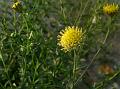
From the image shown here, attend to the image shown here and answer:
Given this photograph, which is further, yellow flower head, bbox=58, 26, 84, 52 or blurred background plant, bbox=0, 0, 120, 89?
blurred background plant, bbox=0, 0, 120, 89

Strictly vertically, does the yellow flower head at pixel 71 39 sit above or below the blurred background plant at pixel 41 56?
above

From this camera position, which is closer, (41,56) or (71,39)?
(71,39)

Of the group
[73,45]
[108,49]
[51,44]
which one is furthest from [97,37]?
[73,45]

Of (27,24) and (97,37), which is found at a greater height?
(27,24)

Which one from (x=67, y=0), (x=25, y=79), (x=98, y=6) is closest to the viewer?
(x=25, y=79)

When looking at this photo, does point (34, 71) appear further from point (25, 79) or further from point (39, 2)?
point (39, 2)

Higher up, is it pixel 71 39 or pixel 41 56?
pixel 71 39

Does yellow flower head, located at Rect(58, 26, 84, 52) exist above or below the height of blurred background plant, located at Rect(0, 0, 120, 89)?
above

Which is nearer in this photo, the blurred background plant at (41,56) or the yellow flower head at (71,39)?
the yellow flower head at (71,39)

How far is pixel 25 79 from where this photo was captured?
195 centimetres

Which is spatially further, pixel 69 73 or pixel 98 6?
pixel 98 6

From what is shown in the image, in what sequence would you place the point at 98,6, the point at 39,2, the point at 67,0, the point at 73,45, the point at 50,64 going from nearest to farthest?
the point at 73,45 < the point at 50,64 < the point at 39,2 < the point at 98,6 < the point at 67,0

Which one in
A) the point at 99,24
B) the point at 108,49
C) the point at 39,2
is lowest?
the point at 108,49

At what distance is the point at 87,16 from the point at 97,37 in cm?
17
